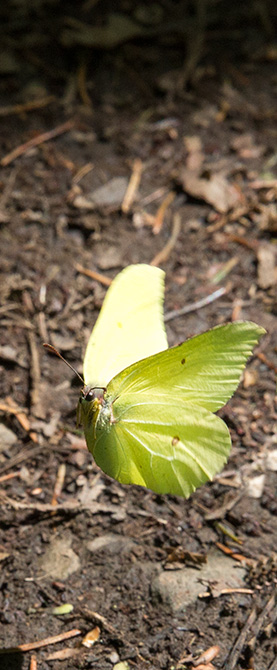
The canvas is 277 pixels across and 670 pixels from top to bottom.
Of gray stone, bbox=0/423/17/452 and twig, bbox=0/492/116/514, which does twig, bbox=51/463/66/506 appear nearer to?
twig, bbox=0/492/116/514

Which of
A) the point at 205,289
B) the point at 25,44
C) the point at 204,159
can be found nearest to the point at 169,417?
the point at 205,289

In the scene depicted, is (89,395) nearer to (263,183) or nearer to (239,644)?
(239,644)

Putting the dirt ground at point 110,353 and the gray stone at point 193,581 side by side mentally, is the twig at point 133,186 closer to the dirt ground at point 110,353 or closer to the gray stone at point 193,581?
the dirt ground at point 110,353

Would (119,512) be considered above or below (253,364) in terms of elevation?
below

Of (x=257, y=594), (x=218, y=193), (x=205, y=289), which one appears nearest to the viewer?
(x=257, y=594)

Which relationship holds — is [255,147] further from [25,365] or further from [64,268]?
[25,365]

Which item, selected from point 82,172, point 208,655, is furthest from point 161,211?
point 208,655

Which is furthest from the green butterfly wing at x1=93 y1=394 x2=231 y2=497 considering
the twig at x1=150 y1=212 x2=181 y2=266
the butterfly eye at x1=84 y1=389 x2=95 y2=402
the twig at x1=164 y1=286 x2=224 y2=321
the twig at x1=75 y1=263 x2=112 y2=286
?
the twig at x1=150 y1=212 x2=181 y2=266
